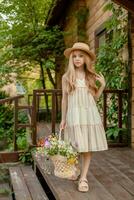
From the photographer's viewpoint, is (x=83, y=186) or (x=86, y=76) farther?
(x=86, y=76)

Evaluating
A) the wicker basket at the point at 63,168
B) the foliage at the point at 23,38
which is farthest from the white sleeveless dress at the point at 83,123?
the foliage at the point at 23,38

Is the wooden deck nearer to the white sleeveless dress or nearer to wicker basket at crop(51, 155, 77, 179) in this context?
wicker basket at crop(51, 155, 77, 179)

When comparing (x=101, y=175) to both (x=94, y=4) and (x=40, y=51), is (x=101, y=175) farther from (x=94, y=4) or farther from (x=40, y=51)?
(x=40, y=51)

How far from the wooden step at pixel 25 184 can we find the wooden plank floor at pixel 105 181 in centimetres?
27

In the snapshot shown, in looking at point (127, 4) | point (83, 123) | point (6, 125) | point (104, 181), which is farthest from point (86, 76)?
point (6, 125)

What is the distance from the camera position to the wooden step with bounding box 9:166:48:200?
520 centimetres

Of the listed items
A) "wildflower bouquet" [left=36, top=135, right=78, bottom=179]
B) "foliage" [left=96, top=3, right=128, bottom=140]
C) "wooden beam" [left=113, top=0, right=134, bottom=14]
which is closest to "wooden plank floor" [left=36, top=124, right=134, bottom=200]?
"wildflower bouquet" [left=36, top=135, right=78, bottom=179]

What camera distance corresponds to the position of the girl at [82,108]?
432 cm

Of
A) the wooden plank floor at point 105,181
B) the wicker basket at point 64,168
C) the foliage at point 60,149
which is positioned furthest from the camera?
the wicker basket at point 64,168

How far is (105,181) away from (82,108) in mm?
995

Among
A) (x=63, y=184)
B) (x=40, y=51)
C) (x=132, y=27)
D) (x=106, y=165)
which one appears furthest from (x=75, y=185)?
(x=40, y=51)

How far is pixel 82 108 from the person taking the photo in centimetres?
437

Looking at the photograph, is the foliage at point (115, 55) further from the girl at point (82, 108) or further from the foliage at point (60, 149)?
the foliage at point (60, 149)

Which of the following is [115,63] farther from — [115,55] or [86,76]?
[86,76]
